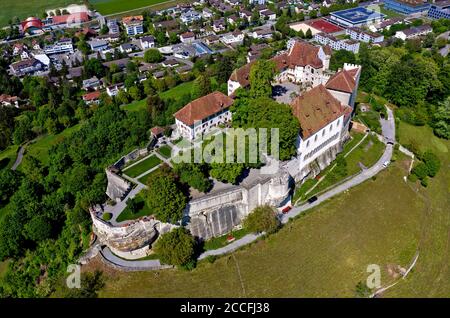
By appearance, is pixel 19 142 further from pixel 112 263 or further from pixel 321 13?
pixel 321 13

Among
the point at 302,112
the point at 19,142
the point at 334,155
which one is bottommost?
the point at 19,142

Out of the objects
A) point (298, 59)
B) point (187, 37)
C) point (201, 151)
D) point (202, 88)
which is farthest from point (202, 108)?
point (187, 37)

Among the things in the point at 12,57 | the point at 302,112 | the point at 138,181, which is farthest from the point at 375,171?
the point at 12,57

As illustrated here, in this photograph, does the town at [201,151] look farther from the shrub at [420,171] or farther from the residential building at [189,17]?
the residential building at [189,17]

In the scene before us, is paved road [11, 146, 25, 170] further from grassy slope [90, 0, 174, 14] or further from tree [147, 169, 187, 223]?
grassy slope [90, 0, 174, 14]

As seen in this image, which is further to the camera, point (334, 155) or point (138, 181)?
point (334, 155)

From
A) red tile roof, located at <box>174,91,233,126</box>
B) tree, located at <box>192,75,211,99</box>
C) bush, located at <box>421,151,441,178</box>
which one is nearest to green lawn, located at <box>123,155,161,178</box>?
red tile roof, located at <box>174,91,233,126</box>

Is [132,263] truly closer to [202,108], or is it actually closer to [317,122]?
[202,108]
